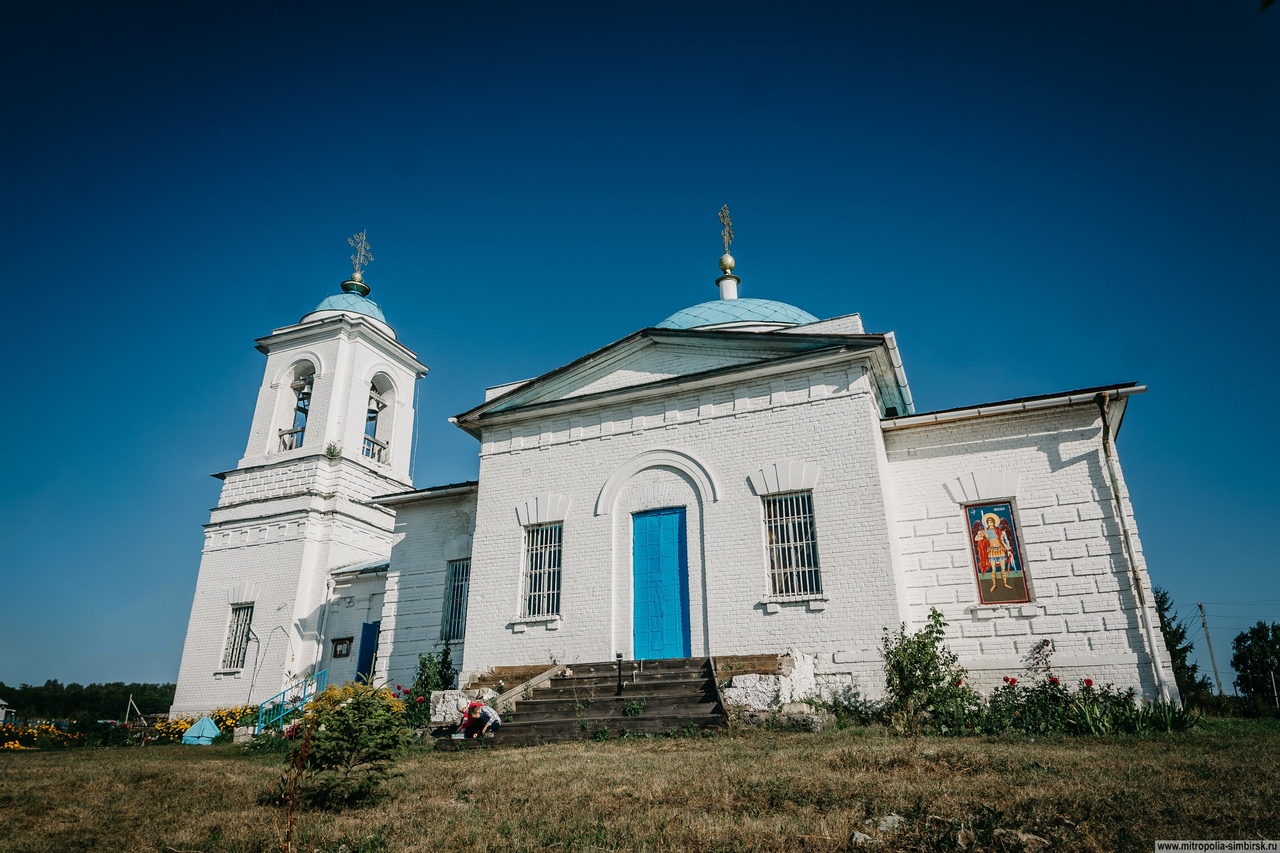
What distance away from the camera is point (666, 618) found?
47.9 feet

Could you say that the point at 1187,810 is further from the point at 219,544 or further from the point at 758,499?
the point at 219,544

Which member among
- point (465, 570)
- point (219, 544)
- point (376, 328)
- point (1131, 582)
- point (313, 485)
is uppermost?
point (376, 328)

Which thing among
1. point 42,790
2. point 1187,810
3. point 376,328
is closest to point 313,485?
point 376,328

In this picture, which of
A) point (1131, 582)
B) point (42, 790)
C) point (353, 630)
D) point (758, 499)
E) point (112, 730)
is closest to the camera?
point (42, 790)

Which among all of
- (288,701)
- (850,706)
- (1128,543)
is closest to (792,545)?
(850,706)

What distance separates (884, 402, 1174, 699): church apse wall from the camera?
1297cm

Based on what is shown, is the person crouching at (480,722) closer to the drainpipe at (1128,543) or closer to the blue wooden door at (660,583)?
the blue wooden door at (660,583)

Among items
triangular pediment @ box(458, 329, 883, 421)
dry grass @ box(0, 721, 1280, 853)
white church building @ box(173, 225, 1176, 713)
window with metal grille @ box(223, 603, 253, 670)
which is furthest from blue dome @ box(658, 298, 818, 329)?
window with metal grille @ box(223, 603, 253, 670)

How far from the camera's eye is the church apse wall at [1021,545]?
511 inches

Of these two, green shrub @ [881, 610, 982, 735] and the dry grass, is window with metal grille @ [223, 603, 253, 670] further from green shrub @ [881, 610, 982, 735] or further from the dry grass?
green shrub @ [881, 610, 982, 735]

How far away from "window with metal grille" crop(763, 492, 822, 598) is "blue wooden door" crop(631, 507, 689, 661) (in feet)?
5.54

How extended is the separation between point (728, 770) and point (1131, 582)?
9188 millimetres

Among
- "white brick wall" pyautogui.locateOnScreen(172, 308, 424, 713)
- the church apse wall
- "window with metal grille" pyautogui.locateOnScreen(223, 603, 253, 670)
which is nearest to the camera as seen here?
the church apse wall

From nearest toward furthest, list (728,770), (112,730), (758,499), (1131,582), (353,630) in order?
(728,770) < (1131,582) < (758,499) < (112,730) < (353,630)
